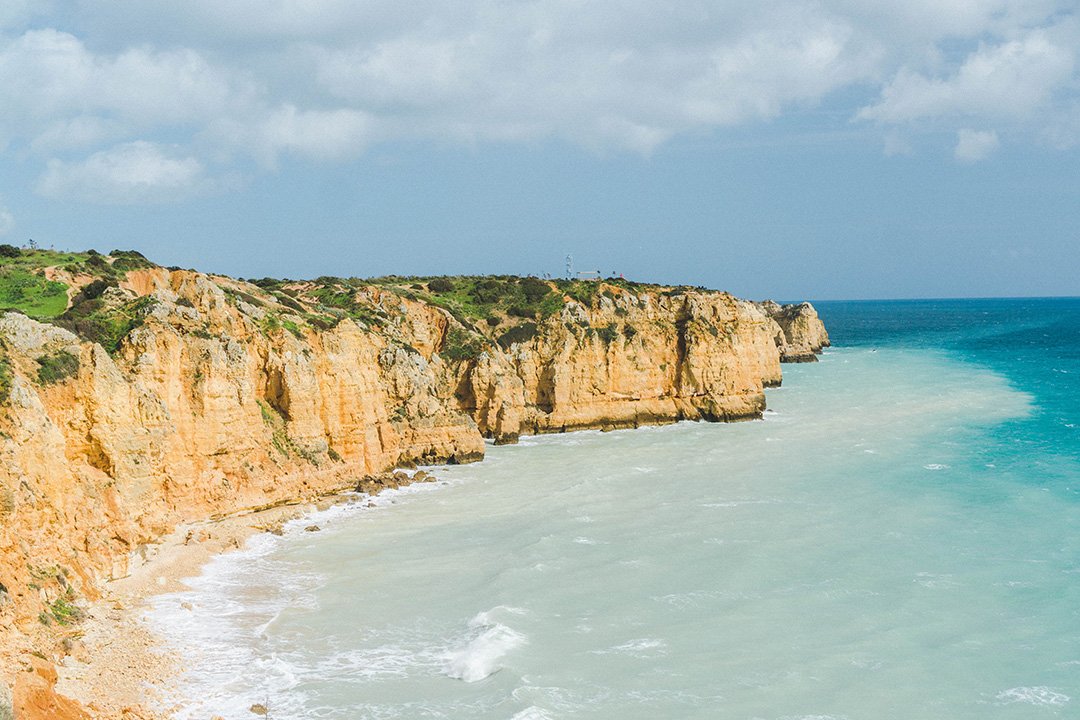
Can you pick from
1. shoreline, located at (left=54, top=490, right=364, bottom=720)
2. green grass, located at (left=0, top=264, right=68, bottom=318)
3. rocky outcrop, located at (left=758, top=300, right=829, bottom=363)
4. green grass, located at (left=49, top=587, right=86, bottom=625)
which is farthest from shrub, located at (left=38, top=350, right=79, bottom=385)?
rocky outcrop, located at (left=758, top=300, right=829, bottom=363)

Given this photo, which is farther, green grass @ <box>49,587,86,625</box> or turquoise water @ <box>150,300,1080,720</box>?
green grass @ <box>49,587,86,625</box>

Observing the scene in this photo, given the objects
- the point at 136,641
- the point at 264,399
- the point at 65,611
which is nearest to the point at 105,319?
the point at 264,399

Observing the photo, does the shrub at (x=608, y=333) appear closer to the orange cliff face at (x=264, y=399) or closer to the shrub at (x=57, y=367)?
the orange cliff face at (x=264, y=399)

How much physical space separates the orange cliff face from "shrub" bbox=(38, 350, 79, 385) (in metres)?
0.12

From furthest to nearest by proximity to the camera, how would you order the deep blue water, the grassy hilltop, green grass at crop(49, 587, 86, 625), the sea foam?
1. the deep blue water
2. the grassy hilltop
3. green grass at crop(49, 587, 86, 625)
4. the sea foam

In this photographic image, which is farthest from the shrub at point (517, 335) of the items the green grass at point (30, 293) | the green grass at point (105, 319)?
the green grass at point (30, 293)

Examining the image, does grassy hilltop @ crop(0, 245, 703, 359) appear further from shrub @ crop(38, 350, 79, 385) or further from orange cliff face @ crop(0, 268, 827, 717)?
shrub @ crop(38, 350, 79, 385)

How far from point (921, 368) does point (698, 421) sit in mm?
40899

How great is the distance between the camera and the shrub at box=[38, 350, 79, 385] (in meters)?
20.9

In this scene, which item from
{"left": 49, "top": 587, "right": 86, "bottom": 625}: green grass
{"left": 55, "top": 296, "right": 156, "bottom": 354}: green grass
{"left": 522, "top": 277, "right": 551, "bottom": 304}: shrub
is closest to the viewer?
{"left": 49, "top": 587, "right": 86, "bottom": 625}: green grass

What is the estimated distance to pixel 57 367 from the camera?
21.2m

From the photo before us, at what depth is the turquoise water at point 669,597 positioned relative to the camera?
16188 mm

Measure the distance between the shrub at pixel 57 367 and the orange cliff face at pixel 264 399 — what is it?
0.12 meters

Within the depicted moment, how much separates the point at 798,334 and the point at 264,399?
252 ft
